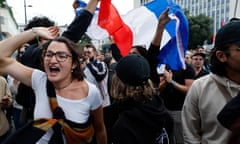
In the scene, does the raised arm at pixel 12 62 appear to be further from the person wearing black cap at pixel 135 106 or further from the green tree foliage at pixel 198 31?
the green tree foliage at pixel 198 31

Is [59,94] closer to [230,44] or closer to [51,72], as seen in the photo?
[51,72]

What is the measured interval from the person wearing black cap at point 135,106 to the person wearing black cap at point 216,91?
342mm

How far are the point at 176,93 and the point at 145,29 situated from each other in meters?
0.92

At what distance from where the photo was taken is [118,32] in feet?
14.1

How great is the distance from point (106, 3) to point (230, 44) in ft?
6.34

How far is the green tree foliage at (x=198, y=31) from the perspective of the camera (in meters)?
60.2

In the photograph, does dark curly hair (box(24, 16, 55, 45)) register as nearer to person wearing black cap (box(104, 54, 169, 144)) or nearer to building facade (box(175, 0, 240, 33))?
person wearing black cap (box(104, 54, 169, 144))

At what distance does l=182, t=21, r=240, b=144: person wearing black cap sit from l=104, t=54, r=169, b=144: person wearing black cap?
1.12ft

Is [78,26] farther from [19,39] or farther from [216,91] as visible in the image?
[216,91]

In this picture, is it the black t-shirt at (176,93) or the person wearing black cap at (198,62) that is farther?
the person wearing black cap at (198,62)

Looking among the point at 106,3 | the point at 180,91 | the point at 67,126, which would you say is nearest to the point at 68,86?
the point at 67,126

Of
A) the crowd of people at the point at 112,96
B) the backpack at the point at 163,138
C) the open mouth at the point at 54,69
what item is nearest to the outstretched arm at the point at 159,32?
the crowd of people at the point at 112,96

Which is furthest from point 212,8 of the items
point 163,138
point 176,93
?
point 163,138

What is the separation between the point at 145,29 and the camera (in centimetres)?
450
